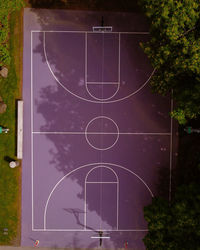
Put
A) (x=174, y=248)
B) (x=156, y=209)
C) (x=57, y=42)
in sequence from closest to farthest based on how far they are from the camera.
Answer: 1. (x=174, y=248)
2. (x=156, y=209)
3. (x=57, y=42)

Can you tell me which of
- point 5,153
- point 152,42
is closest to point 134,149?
point 152,42

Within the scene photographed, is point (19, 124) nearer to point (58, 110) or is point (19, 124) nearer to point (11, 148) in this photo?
point (11, 148)

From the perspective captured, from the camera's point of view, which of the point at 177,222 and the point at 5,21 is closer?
the point at 177,222

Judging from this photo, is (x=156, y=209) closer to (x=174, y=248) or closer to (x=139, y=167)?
(x=174, y=248)

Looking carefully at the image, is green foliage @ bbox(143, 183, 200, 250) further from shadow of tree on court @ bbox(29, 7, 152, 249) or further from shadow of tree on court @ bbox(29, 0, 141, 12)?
shadow of tree on court @ bbox(29, 0, 141, 12)

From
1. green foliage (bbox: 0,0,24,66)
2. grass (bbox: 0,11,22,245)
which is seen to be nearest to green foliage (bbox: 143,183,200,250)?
grass (bbox: 0,11,22,245)

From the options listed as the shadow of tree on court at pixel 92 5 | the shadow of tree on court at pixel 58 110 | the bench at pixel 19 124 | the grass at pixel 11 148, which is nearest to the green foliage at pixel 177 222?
the shadow of tree on court at pixel 58 110

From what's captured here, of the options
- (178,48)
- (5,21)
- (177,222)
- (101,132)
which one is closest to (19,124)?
(101,132)
